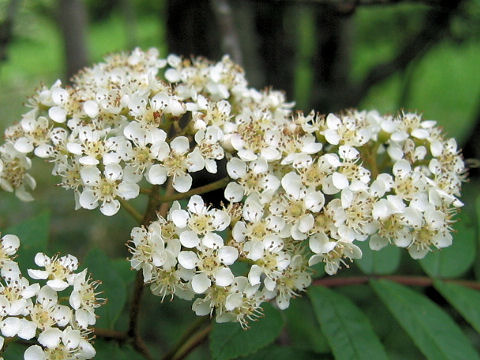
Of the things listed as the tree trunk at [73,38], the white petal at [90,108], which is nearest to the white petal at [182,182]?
the white petal at [90,108]

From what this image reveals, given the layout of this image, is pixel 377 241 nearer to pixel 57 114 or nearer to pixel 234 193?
pixel 234 193

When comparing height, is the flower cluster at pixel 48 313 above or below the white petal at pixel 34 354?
above

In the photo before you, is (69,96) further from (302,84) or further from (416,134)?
(302,84)

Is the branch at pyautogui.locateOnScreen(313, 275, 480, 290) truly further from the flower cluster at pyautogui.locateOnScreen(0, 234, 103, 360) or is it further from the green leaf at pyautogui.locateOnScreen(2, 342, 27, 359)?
the green leaf at pyautogui.locateOnScreen(2, 342, 27, 359)

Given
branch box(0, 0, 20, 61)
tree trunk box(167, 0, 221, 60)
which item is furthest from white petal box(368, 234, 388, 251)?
branch box(0, 0, 20, 61)

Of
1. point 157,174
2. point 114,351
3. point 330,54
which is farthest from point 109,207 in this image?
point 330,54

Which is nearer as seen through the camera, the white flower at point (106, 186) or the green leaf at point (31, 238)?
the white flower at point (106, 186)

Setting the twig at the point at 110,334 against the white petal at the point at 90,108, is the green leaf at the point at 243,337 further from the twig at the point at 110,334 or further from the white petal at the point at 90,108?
the white petal at the point at 90,108

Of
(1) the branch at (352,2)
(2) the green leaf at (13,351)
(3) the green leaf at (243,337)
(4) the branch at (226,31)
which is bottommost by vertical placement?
(2) the green leaf at (13,351)
